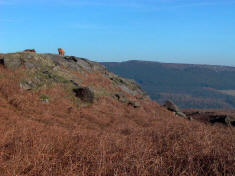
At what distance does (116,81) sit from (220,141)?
2419 centimetres

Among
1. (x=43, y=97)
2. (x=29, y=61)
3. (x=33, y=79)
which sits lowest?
(x=43, y=97)

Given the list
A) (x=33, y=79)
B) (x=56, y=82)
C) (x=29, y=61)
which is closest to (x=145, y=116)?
(x=56, y=82)

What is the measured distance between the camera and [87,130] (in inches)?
414


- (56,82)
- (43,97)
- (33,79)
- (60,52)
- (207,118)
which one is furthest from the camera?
(60,52)

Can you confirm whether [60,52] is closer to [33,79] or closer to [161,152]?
[33,79]

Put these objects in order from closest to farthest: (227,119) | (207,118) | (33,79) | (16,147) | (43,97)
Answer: (16,147) < (43,97) < (33,79) < (227,119) < (207,118)

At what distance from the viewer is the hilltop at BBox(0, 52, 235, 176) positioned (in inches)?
177

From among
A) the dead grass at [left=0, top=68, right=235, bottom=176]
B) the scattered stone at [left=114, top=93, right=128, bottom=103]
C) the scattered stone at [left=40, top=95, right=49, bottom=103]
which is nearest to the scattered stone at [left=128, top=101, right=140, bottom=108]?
the scattered stone at [left=114, top=93, right=128, bottom=103]

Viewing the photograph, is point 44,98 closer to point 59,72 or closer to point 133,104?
point 59,72

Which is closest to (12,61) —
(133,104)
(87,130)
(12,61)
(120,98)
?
(12,61)

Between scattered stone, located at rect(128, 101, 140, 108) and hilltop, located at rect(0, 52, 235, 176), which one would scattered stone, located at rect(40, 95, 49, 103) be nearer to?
hilltop, located at rect(0, 52, 235, 176)

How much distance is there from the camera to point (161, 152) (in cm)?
560

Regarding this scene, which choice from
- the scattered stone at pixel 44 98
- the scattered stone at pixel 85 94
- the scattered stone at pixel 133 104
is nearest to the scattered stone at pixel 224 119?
the scattered stone at pixel 133 104

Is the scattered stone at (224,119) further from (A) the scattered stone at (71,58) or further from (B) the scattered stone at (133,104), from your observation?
(A) the scattered stone at (71,58)
